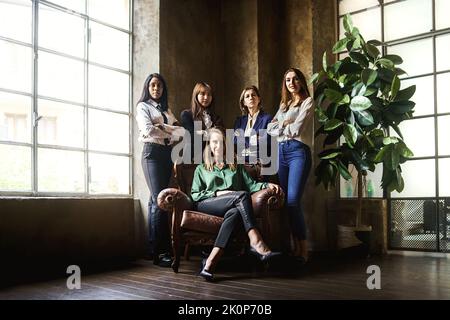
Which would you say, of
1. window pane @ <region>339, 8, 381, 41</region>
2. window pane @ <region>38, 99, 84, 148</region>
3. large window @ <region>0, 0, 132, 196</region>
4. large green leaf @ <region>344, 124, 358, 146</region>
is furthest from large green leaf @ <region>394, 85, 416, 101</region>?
window pane @ <region>38, 99, 84, 148</region>

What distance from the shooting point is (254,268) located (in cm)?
351

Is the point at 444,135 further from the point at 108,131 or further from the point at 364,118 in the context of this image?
the point at 108,131

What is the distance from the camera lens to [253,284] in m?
2.89

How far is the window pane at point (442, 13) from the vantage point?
429cm

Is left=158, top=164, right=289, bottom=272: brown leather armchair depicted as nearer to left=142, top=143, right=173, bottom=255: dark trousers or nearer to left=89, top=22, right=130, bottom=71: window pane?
left=142, top=143, right=173, bottom=255: dark trousers

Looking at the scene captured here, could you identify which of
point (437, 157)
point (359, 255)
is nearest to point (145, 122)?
point (359, 255)

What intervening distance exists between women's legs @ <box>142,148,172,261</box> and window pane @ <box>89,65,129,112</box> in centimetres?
97

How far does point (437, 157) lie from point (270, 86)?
198cm

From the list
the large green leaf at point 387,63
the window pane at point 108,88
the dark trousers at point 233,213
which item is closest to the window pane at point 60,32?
the window pane at point 108,88

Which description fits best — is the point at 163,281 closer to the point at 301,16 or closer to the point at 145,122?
the point at 145,122

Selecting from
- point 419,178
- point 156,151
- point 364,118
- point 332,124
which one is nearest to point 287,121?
point 332,124

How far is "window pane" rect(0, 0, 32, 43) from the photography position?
11.4 ft

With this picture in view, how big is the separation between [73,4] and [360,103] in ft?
9.44

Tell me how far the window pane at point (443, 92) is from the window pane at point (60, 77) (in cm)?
360
